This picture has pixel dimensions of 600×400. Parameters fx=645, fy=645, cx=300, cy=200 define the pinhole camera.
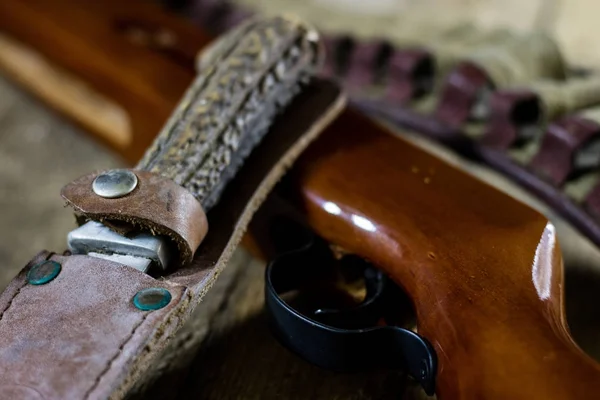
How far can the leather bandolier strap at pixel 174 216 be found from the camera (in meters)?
0.41

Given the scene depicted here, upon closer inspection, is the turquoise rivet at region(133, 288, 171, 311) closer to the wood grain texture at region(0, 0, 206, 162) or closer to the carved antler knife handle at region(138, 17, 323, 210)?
the carved antler knife handle at region(138, 17, 323, 210)

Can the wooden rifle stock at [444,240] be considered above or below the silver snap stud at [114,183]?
below

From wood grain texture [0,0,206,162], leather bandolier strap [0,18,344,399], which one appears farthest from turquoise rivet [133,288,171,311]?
wood grain texture [0,0,206,162]

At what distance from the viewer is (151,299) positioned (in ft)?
1.45

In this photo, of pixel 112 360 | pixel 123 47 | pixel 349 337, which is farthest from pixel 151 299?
pixel 123 47

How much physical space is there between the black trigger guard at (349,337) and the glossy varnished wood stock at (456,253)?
18 mm

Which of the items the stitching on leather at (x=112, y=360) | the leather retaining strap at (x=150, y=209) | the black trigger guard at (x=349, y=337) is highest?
the leather retaining strap at (x=150, y=209)

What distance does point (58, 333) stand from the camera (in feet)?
1.39

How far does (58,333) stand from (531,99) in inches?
22.0

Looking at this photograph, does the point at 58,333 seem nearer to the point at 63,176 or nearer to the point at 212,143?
the point at 212,143

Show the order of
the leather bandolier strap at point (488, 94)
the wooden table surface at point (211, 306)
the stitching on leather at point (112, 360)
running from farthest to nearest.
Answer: the leather bandolier strap at point (488, 94) → the wooden table surface at point (211, 306) → the stitching on leather at point (112, 360)

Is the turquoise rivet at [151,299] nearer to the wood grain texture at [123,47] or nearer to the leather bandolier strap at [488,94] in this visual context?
the wood grain texture at [123,47]

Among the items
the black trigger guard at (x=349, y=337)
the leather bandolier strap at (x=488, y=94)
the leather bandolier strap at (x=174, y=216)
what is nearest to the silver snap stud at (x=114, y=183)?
the leather bandolier strap at (x=174, y=216)

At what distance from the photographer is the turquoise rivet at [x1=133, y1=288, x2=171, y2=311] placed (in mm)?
437
